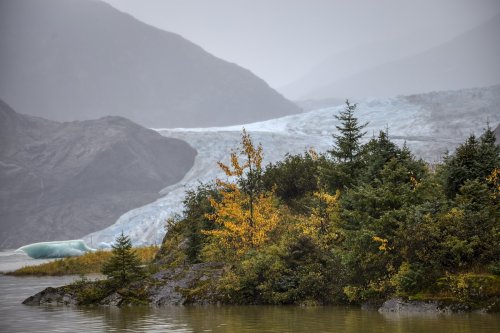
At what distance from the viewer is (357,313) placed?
19469mm

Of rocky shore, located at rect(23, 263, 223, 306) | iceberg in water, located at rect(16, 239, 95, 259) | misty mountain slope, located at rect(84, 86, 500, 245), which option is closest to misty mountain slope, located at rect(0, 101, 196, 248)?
misty mountain slope, located at rect(84, 86, 500, 245)

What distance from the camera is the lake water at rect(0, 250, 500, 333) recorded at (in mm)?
16234

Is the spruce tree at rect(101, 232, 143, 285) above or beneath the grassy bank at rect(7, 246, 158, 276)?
above

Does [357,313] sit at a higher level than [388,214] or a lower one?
lower

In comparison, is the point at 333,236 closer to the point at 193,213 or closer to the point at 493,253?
the point at 493,253

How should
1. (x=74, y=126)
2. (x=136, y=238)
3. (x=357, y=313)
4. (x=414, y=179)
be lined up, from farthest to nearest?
(x=74, y=126) < (x=136, y=238) < (x=414, y=179) < (x=357, y=313)

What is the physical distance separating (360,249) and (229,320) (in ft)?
18.0

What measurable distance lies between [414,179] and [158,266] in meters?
14.4

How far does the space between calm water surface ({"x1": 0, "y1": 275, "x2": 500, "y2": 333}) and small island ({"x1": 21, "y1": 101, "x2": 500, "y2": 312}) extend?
3.76ft

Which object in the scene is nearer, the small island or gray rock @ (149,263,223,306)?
the small island

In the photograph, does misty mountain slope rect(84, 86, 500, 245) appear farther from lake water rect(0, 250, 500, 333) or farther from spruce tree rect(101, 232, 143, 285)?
lake water rect(0, 250, 500, 333)

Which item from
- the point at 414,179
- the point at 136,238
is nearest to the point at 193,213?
the point at 414,179

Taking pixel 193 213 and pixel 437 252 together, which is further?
pixel 193 213

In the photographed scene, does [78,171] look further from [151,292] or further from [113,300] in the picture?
[151,292]
